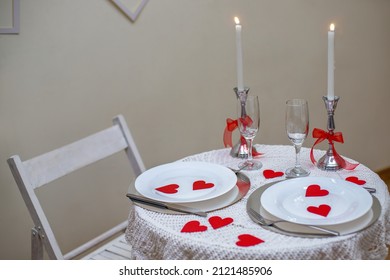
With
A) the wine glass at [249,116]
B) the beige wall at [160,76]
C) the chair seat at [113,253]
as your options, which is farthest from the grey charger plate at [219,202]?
the beige wall at [160,76]

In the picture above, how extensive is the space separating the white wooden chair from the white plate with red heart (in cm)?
62

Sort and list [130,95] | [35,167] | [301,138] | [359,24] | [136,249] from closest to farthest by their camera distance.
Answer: [136,249], [301,138], [35,167], [130,95], [359,24]

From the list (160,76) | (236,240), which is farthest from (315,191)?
(160,76)

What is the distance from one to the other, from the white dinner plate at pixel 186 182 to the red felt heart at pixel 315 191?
0.59ft

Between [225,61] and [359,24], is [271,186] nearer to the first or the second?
[225,61]

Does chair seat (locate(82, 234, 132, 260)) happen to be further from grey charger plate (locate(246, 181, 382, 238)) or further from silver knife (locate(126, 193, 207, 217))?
grey charger plate (locate(246, 181, 382, 238))

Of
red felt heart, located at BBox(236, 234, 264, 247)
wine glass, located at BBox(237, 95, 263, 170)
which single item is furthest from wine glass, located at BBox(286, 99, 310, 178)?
red felt heart, located at BBox(236, 234, 264, 247)

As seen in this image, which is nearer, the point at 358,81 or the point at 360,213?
the point at 360,213

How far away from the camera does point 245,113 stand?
4.65 feet

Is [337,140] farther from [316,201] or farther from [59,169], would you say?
[59,169]

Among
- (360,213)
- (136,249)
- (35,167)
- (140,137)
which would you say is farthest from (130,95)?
(360,213)

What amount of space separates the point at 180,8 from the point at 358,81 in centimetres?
123

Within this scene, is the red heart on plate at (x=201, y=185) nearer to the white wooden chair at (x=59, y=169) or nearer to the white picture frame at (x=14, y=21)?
the white wooden chair at (x=59, y=169)

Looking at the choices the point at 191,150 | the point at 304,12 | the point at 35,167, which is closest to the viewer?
the point at 35,167
